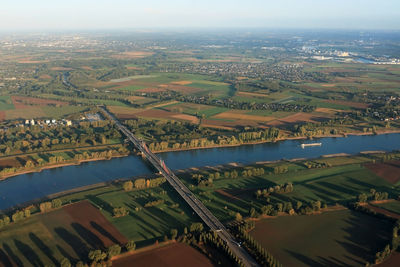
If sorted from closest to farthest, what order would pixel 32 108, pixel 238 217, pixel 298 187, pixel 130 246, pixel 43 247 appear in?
pixel 130 246
pixel 43 247
pixel 238 217
pixel 298 187
pixel 32 108

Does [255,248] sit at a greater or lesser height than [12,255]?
greater

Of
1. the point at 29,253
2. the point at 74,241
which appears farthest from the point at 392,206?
the point at 29,253

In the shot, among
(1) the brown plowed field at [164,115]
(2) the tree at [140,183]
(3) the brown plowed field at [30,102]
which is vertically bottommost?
(2) the tree at [140,183]

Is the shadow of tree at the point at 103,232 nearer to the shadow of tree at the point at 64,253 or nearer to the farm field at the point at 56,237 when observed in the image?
the farm field at the point at 56,237

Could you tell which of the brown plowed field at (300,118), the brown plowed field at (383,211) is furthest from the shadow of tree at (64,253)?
the brown plowed field at (300,118)

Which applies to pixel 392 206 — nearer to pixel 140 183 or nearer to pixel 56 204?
pixel 140 183

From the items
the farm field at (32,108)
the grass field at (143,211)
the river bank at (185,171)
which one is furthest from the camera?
the farm field at (32,108)

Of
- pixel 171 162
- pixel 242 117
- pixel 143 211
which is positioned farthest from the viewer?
pixel 242 117

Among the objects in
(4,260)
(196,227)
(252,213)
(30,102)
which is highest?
(30,102)
